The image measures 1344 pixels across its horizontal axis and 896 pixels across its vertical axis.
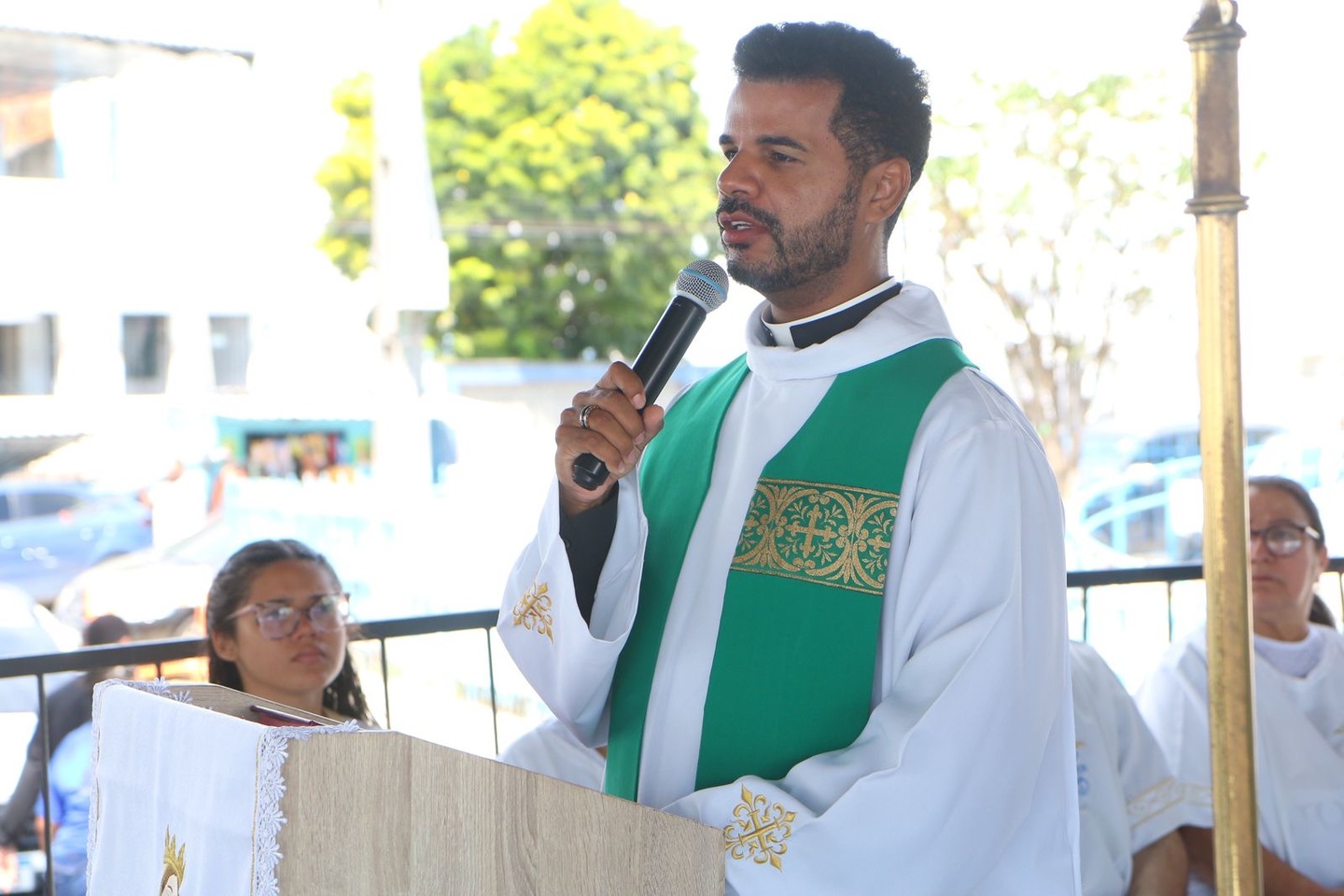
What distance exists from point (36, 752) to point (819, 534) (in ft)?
8.96

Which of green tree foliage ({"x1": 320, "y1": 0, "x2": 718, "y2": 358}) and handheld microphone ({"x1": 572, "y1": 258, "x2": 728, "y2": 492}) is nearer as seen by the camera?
handheld microphone ({"x1": 572, "y1": 258, "x2": 728, "y2": 492})

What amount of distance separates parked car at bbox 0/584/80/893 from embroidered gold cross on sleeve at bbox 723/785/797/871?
1.71 m

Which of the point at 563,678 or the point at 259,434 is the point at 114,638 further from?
the point at 259,434

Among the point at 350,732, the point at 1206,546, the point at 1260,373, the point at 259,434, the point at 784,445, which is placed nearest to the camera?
the point at 350,732

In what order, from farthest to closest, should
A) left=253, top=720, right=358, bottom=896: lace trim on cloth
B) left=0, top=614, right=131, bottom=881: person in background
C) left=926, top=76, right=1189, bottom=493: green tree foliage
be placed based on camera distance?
left=926, top=76, right=1189, bottom=493: green tree foliage → left=0, top=614, right=131, bottom=881: person in background → left=253, top=720, right=358, bottom=896: lace trim on cloth

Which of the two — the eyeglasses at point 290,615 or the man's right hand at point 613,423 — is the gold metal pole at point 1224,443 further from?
the eyeglasses at point 290,615

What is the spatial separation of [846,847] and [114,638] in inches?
143

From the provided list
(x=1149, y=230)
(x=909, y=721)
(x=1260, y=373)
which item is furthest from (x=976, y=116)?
(x=909, y=721)

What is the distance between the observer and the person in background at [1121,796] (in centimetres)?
265

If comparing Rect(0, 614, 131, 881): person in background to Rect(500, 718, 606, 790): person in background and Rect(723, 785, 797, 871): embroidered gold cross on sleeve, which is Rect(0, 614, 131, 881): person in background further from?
Rect(723, 785, 797, 871): embroidered gold cross on sleeve

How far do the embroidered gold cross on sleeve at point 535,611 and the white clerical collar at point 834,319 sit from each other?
0.44 metres

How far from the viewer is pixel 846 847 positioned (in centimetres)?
134

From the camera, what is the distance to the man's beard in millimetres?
1611

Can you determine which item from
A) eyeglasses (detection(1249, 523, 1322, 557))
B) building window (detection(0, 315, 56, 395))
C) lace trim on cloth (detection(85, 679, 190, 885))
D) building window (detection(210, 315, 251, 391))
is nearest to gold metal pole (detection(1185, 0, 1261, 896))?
lace trim on cloth (detection(85, 679, 190, 885))
